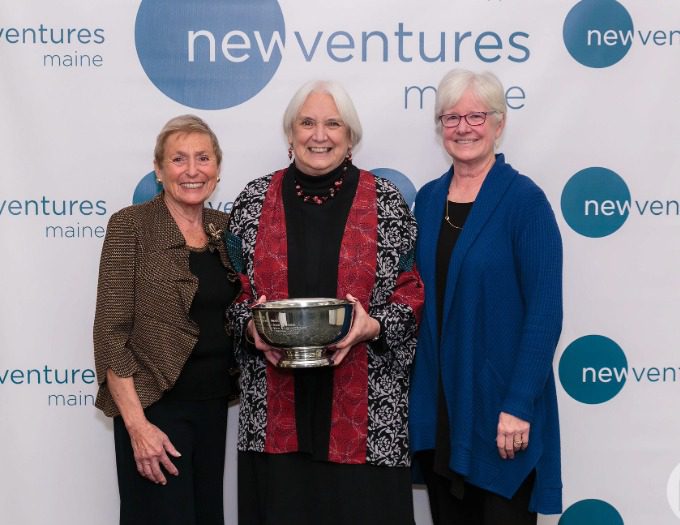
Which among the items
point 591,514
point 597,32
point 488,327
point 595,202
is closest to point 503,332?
point 488,327

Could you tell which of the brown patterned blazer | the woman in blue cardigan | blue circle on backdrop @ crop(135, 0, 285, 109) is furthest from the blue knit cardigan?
blue circle on backdrop @ crop(135, 0, 285, 109)

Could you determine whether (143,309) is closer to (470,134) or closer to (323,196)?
(323,196)

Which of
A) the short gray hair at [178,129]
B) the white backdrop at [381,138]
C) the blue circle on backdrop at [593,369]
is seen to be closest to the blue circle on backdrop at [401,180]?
the white backdrop at [381,138]

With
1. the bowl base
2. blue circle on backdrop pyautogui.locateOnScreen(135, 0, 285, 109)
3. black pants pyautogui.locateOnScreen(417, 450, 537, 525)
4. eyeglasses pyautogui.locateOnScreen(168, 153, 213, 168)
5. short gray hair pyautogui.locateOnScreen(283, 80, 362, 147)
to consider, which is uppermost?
blue circle on backdrop pyautogui.locateOnScreen(135, 0, 285, 109)

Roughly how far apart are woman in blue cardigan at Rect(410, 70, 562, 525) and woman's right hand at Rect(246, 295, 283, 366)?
0.39 meters

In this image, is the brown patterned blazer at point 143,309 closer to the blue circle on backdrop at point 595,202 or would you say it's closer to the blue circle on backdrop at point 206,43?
the blue circle on backdrop at point 206,43

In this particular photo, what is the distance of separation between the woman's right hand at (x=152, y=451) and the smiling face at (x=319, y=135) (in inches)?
29.6

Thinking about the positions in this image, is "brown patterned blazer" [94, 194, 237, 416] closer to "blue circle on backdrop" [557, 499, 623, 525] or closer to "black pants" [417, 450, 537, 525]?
"black pants" [417, 450, 537, 525]

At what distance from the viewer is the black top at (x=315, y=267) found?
6.13 ft

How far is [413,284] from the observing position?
75.2 inches

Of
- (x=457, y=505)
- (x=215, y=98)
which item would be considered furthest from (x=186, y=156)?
(x=457, y=505)

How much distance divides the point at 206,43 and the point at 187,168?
23.4 inches

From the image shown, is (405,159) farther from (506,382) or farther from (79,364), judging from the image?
(79,364)

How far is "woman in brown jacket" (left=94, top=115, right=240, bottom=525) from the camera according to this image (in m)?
1.91
